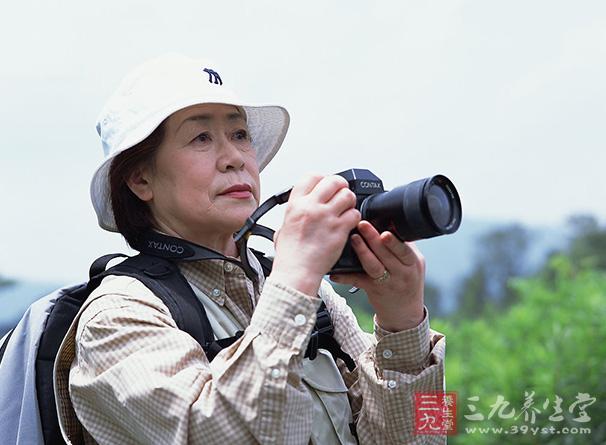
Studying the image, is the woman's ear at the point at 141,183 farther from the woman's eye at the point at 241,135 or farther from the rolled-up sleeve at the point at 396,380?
the rolled-up sleeve at the point at 396,380

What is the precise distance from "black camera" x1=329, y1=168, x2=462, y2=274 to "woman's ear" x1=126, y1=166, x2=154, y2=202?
0.48 m

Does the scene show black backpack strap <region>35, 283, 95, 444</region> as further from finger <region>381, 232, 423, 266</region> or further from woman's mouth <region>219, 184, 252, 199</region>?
finger <region>381, 232, 423, 266</region>

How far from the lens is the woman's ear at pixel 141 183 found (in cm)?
192

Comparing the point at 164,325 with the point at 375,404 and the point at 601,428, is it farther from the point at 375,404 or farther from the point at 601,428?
the point at 601,428

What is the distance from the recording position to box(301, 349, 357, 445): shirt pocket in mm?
1735

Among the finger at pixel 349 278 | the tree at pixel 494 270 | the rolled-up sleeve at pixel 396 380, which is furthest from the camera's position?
the tree at pixel 494 270

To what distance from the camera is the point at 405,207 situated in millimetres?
1536

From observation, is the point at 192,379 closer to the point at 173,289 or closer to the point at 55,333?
the point at 173,289

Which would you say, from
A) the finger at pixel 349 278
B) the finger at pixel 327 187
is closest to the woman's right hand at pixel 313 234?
the finger at pixel 327 187

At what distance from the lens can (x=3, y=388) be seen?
1.75m

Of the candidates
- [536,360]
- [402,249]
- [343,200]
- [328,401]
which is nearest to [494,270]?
[536,360]

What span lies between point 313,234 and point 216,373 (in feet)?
0.93

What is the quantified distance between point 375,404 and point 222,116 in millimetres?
677

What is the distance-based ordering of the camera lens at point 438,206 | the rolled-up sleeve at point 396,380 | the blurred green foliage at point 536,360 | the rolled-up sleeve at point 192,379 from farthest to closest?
1. the blurred green foliage at point 536,360
2. the rolled-up sleeve at point 396,380
3. the camera lens at point 438,206
4. the rolled-up sleeve at point 192,379
